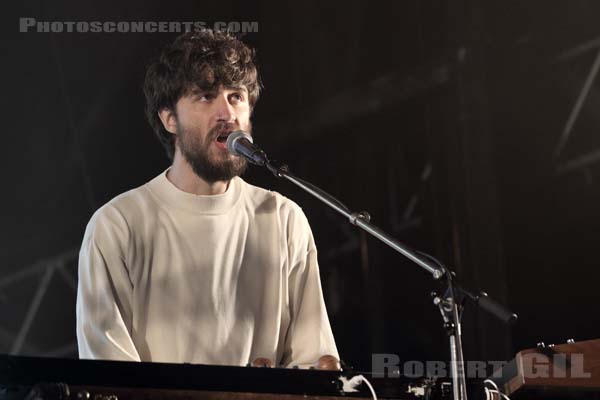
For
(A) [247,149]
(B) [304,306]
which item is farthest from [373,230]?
(B) [304,306]

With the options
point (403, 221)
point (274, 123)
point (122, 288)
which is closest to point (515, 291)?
point (403, 221)

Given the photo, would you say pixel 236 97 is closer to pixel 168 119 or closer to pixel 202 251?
pixel 168 119

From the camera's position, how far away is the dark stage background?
3432mm

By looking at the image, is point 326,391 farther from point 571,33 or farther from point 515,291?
point 571,33

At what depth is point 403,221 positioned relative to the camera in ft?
12.8

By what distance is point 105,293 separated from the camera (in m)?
2.99

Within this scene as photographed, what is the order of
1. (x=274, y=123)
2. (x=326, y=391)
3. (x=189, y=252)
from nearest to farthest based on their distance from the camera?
(x=326, y=391), (x=189, y=252), (x=274, y=123)

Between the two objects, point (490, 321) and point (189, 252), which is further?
point (490, 321)

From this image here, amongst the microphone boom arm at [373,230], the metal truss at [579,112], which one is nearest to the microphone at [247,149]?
the microphone boom arm at [373,230]

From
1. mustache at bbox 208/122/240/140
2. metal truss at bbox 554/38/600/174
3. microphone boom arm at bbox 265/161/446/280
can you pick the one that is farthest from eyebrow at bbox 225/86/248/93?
metal truss at bbox 554/38/600/174

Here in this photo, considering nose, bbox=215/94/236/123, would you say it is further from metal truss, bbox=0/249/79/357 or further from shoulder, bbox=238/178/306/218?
metal truss, bbox=0/249/79/357

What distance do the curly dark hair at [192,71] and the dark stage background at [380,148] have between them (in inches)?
3.0

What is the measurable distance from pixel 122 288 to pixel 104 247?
0.22m

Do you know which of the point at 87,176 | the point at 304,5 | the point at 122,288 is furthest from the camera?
the point at 304,5
